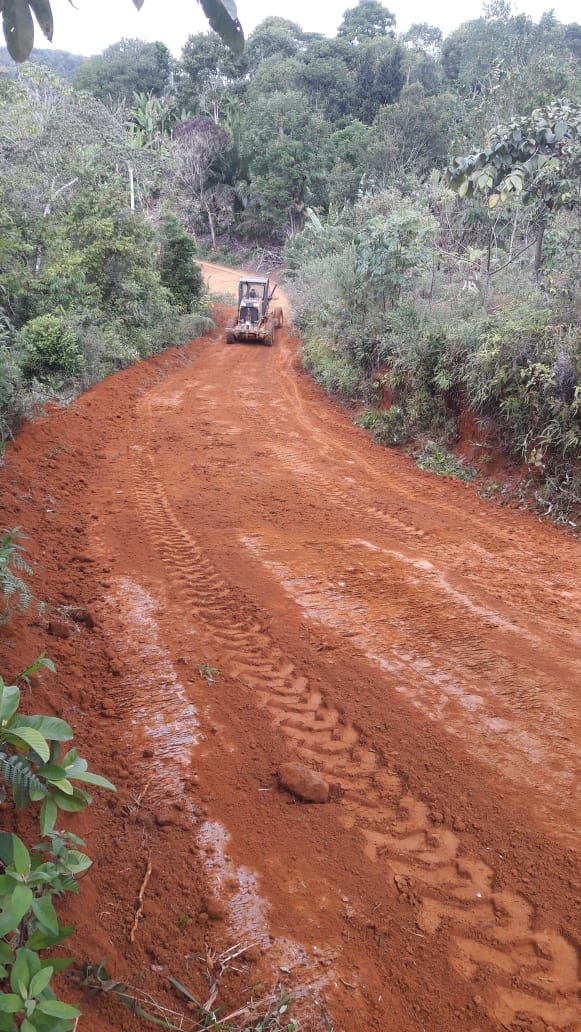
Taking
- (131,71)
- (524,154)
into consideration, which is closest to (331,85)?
(131,71)

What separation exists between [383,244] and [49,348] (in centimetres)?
658

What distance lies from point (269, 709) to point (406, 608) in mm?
1726

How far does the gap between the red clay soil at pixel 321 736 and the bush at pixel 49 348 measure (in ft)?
14.5

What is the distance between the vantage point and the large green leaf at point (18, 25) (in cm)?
167

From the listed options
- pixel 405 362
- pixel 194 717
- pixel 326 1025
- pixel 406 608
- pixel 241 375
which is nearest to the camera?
pixel 326 1025

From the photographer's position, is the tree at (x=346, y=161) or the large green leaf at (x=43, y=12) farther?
the tree at (x=346, y=161)

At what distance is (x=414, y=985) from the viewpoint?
247 centimetres

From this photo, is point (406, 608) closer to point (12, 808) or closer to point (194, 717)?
point (194, 717)

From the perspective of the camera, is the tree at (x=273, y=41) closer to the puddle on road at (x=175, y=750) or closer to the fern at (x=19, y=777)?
the puddle on road at (x=175, y=750)

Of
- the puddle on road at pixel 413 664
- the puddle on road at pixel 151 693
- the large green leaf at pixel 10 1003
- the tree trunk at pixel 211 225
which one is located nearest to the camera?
the large green leaf at pixel 10 1003

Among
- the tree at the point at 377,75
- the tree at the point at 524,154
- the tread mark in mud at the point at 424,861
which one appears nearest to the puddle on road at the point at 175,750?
the tread mark in mud at the point at 424,861

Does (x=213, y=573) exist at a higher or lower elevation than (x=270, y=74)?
lower

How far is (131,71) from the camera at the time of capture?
146ft

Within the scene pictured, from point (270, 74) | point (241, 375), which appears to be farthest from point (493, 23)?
point (241, 375)
